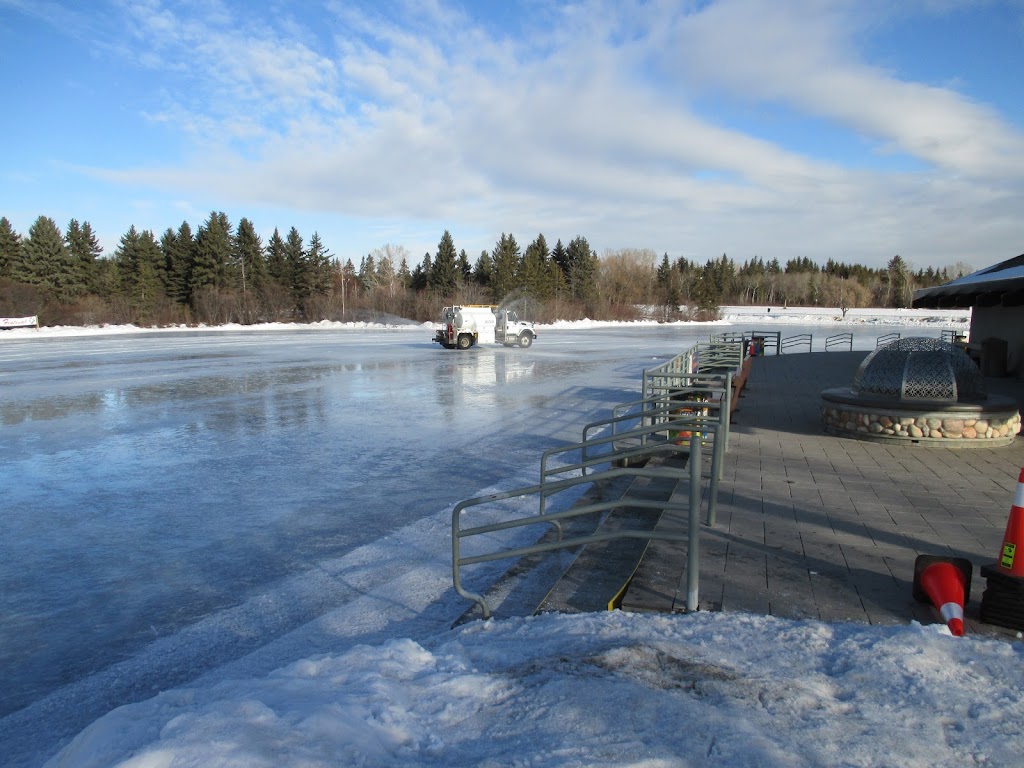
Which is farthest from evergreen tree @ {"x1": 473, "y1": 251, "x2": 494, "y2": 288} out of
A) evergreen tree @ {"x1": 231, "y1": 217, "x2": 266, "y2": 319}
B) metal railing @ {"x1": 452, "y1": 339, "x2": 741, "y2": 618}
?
metal railing @ {"x1": 452, "y1": 339, "x2": 741, "y2": 618}

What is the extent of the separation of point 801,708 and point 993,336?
21.4 metres

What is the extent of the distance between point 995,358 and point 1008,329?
128cm

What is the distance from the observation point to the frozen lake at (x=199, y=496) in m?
4.61

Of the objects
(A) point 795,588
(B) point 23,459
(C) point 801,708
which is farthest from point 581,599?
(B) point 23,459

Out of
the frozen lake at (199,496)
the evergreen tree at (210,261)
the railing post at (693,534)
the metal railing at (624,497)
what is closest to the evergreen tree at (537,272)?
the evergreen tree at (210,261)

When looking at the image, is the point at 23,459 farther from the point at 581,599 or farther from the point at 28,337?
the point at 28,337

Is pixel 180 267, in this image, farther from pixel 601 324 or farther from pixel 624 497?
pixel 624 497

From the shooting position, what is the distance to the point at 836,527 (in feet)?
19.0

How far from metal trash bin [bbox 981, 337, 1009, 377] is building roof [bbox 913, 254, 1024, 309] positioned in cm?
109

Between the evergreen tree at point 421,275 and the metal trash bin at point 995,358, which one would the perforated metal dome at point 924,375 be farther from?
the evergreen tree at point 421,275

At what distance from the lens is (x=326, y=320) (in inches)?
2911

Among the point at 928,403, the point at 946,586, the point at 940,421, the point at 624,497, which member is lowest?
the point at 624,497

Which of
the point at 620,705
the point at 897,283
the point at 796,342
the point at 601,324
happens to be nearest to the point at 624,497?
the point at 620,705

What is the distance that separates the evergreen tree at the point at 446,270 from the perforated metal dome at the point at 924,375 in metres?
72.9
